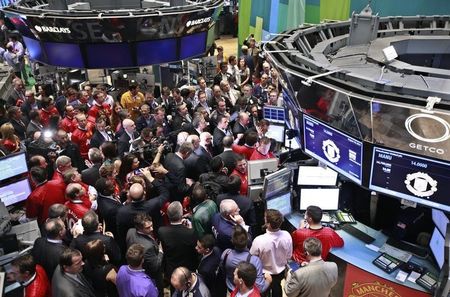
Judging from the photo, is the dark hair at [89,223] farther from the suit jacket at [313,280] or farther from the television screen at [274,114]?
the television screen at [274,114]

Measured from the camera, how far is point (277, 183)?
489 centimetres

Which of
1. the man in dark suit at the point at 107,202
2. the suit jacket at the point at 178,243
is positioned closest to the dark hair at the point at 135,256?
the suit jacket at the point at 178,243

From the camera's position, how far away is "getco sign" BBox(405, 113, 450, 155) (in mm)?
3224

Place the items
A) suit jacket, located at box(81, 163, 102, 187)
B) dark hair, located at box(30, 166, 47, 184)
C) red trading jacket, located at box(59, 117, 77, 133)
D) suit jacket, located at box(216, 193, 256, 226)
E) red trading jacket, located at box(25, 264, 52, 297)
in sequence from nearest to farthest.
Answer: red trading jacket, located at box(25, 264, 52, 297) → suit jacket, located at box(216, 193, 256, 226) → dark hair, located at box(30, 166, 47, 184) → suit jacket, located at box(81, 163, 102, 187) → red trading jacket, located at box(59, 117, 77, 133)

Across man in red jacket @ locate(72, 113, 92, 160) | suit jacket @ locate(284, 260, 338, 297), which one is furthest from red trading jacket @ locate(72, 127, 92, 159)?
suit jacket @ locate(284, 260, 338, 297)

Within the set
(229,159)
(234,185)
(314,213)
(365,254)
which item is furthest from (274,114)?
(365,254)

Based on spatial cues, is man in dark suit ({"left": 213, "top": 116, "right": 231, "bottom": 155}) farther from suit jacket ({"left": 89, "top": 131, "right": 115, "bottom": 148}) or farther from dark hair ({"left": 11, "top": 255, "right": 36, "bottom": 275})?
dark hair ({"left": 11, "top": 255, "right": 36, "bottom": 275})

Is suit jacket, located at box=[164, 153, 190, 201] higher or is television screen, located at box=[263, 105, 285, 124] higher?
television screen, located at box=[263, 105, 285, 124]

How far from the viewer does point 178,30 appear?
30.9 ft

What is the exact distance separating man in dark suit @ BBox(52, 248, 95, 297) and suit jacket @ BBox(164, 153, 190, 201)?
5.98 feet

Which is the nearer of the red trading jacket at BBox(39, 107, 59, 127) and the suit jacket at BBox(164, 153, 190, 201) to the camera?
the suit jacket at BBox(164, 153, 190, 201)

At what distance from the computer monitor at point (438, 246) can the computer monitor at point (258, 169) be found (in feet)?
6.38

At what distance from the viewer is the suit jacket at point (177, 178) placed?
5.19 meters

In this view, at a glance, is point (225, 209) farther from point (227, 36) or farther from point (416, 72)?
point (227, 36)
